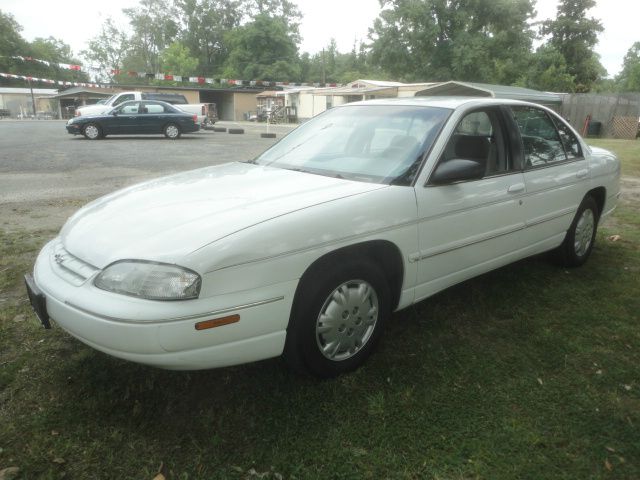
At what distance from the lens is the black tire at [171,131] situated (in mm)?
18609

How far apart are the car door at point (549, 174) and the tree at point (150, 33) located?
80169mm

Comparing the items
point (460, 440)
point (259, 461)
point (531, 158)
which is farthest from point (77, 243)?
point (531, 158)

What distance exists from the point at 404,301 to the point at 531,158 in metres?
1.67

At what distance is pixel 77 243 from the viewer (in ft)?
8.13

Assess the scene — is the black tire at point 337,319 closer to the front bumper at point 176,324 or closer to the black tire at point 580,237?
the front bumper at point 176,324

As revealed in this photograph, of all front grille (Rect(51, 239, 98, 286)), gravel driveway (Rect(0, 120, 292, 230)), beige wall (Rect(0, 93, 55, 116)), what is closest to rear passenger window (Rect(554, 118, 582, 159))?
front grille (Rect(51, 239, 98, 286))

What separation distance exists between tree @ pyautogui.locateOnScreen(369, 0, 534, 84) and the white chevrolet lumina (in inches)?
1574

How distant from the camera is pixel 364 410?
7.99ft

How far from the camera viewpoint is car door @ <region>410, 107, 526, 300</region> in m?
2.89

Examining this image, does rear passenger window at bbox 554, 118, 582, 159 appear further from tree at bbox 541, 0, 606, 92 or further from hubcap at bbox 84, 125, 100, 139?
tree at bbox 541, 0, 606, 92

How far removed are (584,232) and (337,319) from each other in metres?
3.00

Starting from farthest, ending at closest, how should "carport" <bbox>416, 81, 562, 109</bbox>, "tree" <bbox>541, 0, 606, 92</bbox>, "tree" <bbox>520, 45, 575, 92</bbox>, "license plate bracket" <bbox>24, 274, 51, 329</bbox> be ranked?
"tree" <bbox>541, 0, 606, 92</bbox>, "tree" <bbox>520, 45, 575, 92</bbox>, "carport" <bbox>416, 81, 562, 109</bbox>, "license plate bracket" <bbox>24, 274, 51, 329</bbox>

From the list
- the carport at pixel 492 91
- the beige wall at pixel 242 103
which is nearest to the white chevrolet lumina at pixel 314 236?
the carport at pixel 492 91

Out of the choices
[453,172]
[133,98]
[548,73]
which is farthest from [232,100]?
[453,172]
